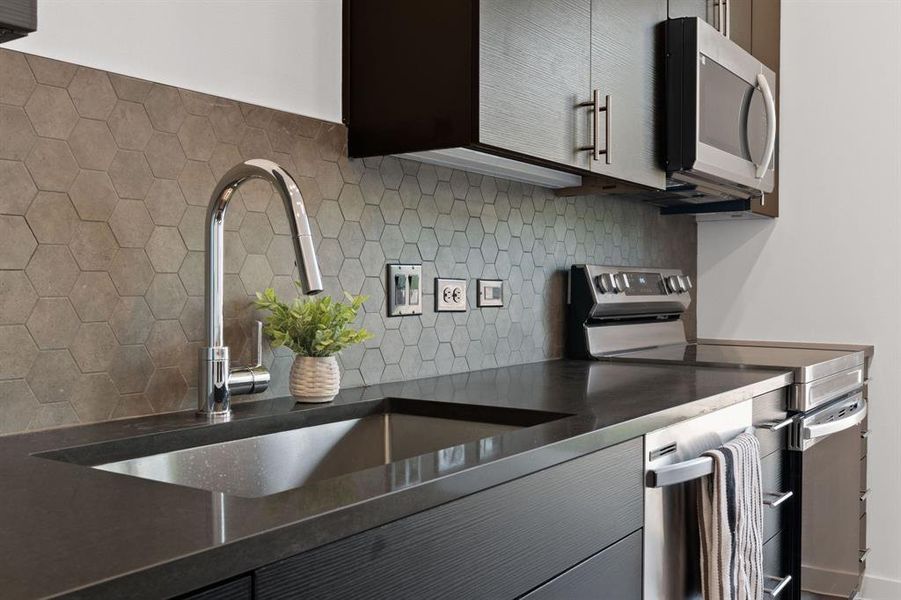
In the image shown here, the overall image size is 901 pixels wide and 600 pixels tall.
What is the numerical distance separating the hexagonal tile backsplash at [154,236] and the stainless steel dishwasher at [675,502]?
0.60 m

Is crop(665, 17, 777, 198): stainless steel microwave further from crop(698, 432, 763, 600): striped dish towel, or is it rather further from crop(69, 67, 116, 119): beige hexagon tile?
crop(69, 67, 116, 119): beige hexagon tile

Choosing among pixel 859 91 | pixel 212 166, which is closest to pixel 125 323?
pixel 212 166

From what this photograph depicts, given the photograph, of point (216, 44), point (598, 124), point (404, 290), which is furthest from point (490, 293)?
point (216, 44)

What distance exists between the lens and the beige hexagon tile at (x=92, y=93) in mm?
1212

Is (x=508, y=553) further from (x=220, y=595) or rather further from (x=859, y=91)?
(x=859, y=91)

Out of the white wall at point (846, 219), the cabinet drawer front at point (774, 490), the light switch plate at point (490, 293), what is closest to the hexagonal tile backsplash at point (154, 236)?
the light switch plate at point (490, 293)

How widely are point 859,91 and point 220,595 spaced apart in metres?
3.08

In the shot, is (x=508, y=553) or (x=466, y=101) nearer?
(x=508, y=553)

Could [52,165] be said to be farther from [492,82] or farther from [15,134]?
[492,82]

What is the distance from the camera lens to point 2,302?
44.2 inches

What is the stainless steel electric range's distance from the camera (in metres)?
2.15

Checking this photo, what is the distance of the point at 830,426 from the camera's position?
2.21 m

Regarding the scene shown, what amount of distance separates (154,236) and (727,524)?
3.73 feet

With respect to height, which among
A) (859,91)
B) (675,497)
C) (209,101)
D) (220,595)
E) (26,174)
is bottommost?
(675,497)
